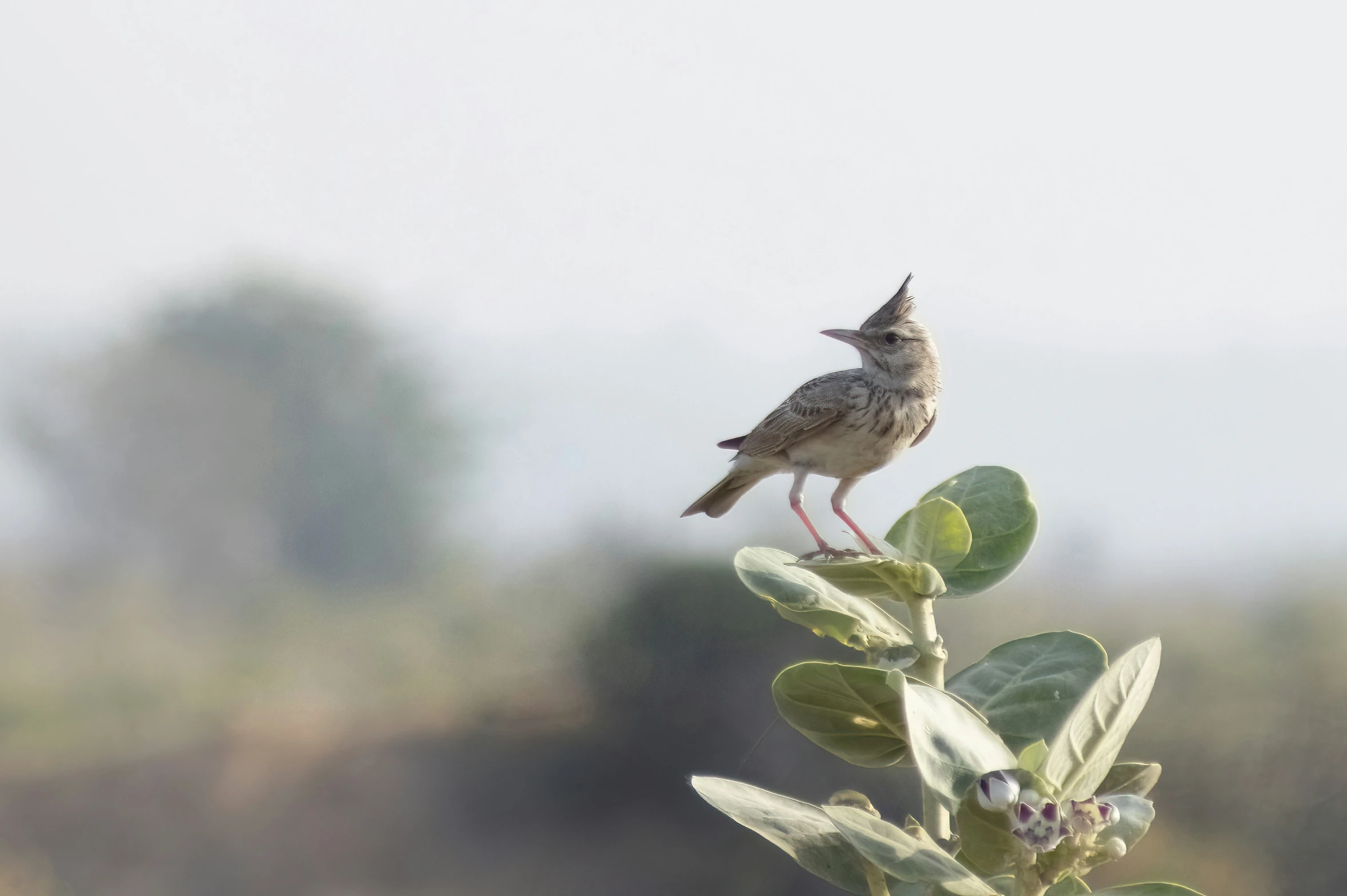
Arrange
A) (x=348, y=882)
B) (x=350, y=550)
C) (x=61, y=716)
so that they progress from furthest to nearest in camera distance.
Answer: (x=350, y=550) → (x=61, y=716) → (x=348, y=882)

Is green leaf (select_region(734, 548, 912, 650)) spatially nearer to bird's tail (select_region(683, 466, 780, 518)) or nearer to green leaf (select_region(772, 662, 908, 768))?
green leaf (select_region(772, 662, 908, 768))

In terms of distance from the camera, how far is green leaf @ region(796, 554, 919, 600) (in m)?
0.28

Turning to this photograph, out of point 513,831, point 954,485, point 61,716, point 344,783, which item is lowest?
point 513,831

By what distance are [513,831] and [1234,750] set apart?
2.35 m

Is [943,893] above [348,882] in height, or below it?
above

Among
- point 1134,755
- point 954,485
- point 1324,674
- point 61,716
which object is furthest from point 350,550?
point 954,485

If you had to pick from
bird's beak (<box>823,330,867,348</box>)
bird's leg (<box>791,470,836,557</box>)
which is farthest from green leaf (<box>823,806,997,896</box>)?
bird's beak (<box>823,330,867,348</box>)

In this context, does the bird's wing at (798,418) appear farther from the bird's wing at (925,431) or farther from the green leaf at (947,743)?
the green leaf at (947,743)

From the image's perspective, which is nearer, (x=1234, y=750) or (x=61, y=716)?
(x=1234, y=750)

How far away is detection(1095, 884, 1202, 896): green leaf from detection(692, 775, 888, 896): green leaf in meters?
0.06

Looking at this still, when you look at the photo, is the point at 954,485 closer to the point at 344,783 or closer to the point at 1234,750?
the point at 1234,750

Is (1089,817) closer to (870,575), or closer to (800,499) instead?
(870,575)

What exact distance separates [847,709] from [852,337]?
1.46 feet

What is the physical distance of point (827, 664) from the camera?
0.26 meters
